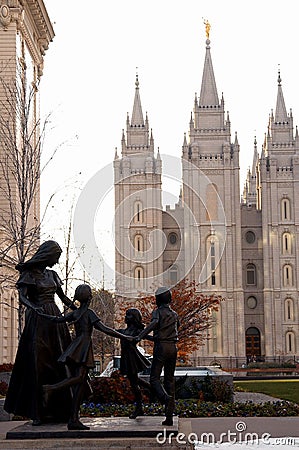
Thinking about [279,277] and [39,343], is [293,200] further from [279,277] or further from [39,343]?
[39,343]

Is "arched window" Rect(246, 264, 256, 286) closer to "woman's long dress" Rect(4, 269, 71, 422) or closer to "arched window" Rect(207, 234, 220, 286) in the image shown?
"arched window" Rect(207, 234, 220, 286)

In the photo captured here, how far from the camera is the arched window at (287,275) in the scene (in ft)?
258

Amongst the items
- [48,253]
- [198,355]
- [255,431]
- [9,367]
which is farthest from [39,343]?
[198,355]

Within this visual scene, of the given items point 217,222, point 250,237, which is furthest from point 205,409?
point 250,237

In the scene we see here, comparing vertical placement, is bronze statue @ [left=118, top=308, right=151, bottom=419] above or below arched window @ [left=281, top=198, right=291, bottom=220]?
below

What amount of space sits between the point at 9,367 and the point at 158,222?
179ft

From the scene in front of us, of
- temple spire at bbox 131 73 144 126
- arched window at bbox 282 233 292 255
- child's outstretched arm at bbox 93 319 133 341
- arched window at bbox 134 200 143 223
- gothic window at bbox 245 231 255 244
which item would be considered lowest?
child's outstretched arm at bbox 93 319 133 341

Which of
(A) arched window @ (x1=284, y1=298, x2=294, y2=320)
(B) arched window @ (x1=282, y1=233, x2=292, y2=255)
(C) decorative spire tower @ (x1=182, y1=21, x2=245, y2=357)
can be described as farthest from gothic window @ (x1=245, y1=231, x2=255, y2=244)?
(A) arched window @ (x1=284, y1=298, x2=294, y2=320)

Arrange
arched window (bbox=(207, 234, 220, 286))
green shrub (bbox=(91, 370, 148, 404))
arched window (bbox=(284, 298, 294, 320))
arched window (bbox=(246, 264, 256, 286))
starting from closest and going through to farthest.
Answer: green shrub (bbox=(91, 370, 148, 404)) → arched window (bbox=(207, 234, 220, 286)) → arched window (bbox=(284, 298, 294, 320)) → arched window (bbox=(246, 264, 256, 286))

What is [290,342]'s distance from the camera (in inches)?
3041

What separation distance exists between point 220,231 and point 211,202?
2.86 m

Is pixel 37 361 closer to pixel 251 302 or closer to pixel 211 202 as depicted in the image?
pixel 211 202

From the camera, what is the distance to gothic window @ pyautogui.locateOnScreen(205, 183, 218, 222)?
7806 centimetres

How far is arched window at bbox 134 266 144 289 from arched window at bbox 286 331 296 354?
1426cm
